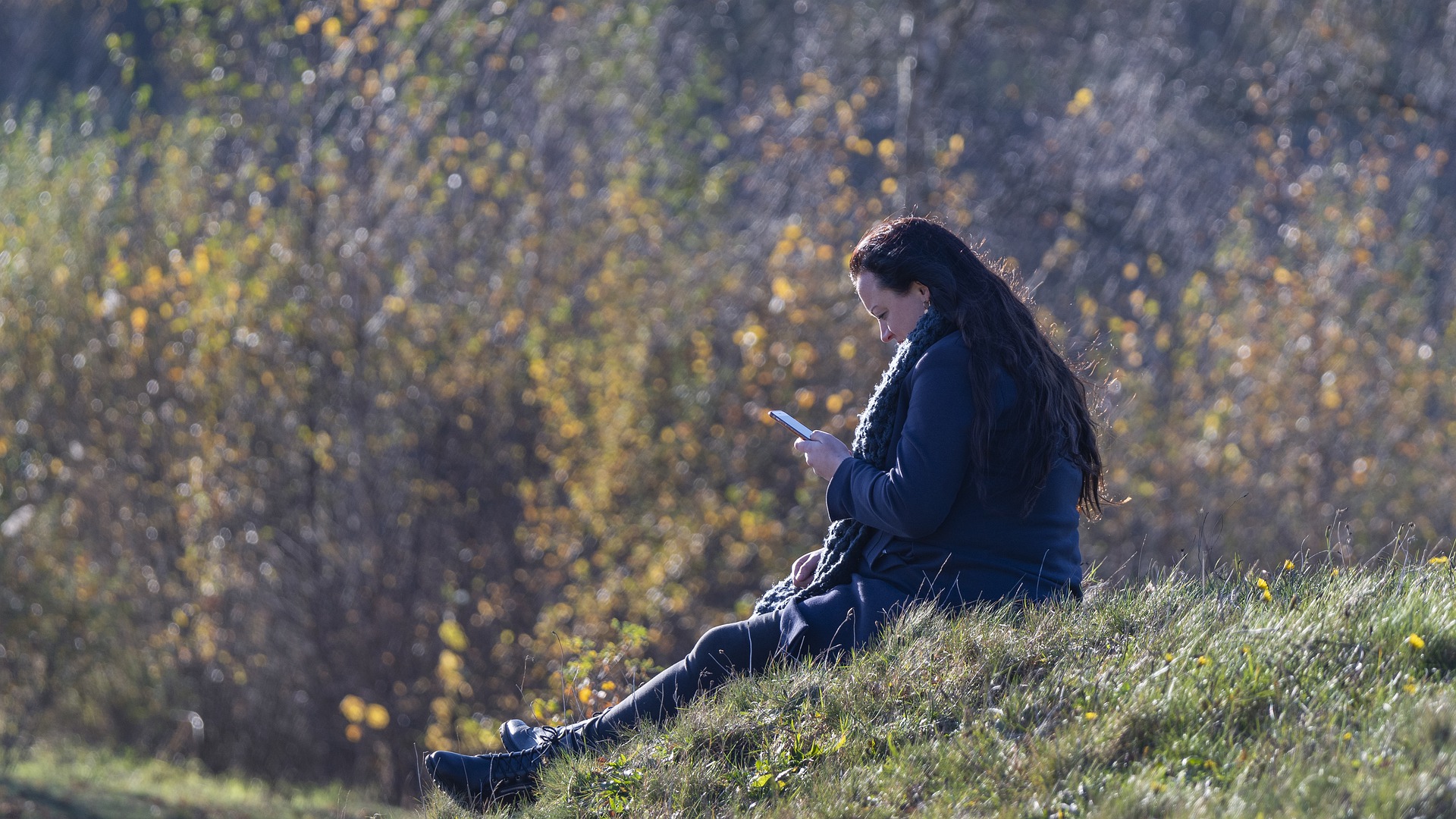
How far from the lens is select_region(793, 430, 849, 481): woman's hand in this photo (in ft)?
11.6

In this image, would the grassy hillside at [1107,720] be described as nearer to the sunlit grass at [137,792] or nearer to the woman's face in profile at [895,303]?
the woman's face in profile at [895,303]

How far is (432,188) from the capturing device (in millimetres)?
10773

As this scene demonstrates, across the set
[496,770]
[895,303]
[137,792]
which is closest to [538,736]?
[496,770]

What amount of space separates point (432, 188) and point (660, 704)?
7985 mm

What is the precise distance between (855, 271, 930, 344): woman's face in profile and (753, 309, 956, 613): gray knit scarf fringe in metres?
0.05

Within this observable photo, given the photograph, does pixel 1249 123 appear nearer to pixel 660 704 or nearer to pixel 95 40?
pixel 660 704

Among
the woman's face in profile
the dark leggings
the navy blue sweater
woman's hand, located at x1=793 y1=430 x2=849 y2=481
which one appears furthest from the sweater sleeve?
the dark leggings

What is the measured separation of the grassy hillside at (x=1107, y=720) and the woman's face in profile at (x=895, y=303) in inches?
31.0

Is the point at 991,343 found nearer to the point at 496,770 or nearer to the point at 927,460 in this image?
the point at 927,460

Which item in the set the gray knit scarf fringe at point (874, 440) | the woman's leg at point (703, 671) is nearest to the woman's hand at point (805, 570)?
the gray knit scarf fringe at point (874, 440)

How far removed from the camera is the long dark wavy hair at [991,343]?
3361mm

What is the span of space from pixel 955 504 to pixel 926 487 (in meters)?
0.18

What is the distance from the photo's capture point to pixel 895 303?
11.9 ft

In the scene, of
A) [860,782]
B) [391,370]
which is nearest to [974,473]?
[860,782]
